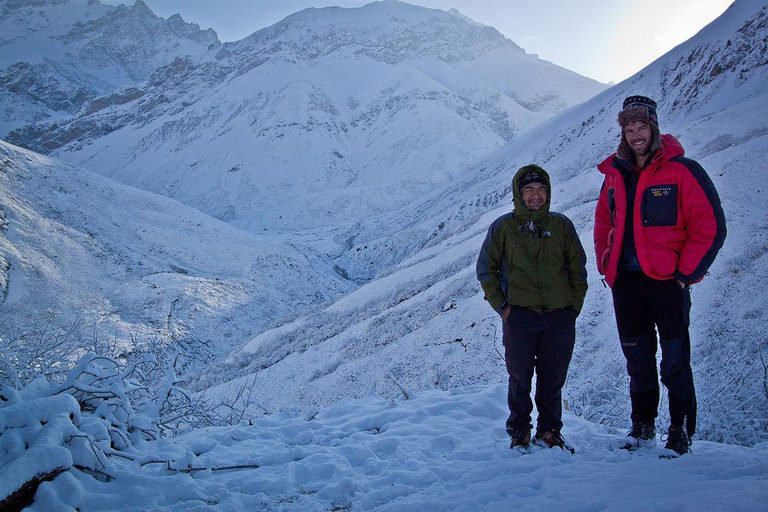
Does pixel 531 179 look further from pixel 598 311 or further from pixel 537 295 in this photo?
pixel 598 311

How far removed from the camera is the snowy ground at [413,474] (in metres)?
2.58

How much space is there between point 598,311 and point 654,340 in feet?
18.8

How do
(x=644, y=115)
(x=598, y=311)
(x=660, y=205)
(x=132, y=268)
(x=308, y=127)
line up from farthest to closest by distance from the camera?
1. (x=308, y=127)
2. (x=132, y=268)
3. (x=598, y=311)
4. (x=644, y=115)
5. (x=660, y=205)

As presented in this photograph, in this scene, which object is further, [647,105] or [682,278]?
[647,105]

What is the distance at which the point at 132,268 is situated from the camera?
27.0 meters

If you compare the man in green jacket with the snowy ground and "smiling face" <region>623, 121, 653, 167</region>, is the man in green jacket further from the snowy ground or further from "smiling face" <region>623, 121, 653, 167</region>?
"smiling face" <region>623, 121, 653, 167</region>

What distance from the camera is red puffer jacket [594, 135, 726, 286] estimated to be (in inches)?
126

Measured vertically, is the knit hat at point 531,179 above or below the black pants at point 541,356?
above

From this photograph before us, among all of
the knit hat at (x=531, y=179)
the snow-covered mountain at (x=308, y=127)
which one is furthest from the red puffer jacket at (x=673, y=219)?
the snow-covered mountain at (x=308, y=127)

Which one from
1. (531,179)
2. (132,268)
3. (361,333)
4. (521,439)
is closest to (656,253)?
(531,179)

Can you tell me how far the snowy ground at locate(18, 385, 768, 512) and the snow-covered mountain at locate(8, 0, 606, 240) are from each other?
175ft

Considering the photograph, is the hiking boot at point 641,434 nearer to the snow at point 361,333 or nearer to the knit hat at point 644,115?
the snow at point 361,333

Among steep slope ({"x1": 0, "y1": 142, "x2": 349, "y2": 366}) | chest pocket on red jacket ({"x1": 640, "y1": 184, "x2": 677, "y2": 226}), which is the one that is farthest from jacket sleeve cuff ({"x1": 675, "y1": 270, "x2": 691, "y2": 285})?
steep slope ({"x1": 0, "y1": 142, "x2": 349, "y2": 366})

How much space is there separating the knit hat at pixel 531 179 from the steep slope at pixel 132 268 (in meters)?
18.5
